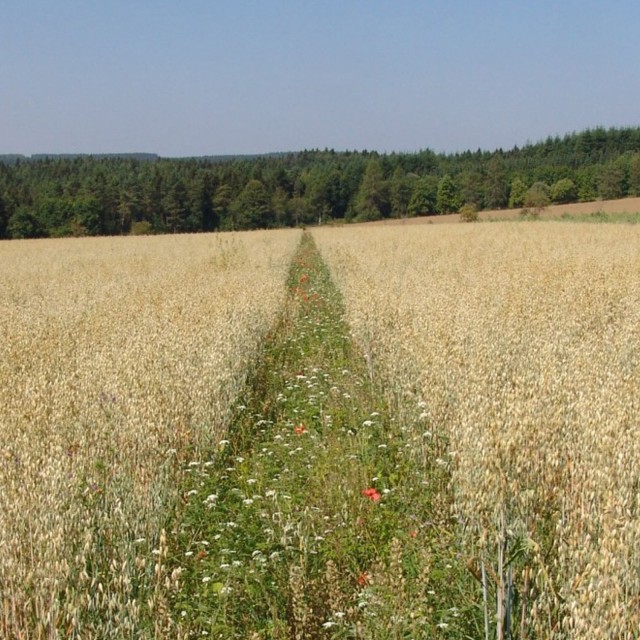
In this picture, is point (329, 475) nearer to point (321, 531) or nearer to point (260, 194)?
point (321, 531)

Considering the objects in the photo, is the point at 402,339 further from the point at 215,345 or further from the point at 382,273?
the point at 382,273

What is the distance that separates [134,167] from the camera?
462ft

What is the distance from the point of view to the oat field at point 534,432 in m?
2.92

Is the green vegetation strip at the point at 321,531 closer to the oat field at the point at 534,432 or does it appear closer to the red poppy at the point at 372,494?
the red poppy at the point at 372,494

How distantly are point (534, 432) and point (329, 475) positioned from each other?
2.69m

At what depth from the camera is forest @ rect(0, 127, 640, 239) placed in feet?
278

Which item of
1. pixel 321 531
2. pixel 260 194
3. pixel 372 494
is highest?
pixel 260 194

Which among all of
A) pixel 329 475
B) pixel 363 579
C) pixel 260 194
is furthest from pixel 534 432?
pixel 260 194

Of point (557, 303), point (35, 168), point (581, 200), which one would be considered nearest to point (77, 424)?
point (557, 303)

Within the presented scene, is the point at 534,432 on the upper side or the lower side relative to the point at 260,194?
lower

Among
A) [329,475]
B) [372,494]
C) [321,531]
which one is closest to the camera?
[321,531]

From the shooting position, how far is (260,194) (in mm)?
99875

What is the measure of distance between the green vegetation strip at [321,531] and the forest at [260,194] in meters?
71.3

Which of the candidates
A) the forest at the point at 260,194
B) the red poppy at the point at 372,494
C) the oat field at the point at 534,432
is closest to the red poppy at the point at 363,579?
the oat field at the point at 534,432
